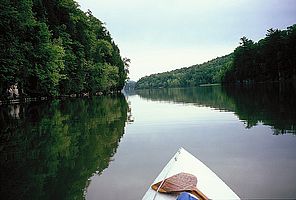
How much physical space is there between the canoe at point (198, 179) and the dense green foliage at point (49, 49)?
27.1 meters

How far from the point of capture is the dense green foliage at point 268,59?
88250mm

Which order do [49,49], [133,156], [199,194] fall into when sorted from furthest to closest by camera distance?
[49,49] → [133,156] → [199,194]

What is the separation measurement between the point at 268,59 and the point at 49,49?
7267cm

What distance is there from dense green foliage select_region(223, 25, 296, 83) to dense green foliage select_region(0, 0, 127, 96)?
4730cm

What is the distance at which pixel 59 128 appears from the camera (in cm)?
1636

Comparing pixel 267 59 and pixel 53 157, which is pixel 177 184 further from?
pixel 267 59

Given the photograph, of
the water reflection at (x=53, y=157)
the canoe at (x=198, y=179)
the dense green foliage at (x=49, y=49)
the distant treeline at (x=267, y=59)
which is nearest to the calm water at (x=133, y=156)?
the water reflection at (x=53, y=157)

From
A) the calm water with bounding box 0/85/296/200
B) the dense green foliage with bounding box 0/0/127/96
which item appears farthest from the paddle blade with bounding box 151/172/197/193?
the dense green foliage with bounding box 0/0/127/96

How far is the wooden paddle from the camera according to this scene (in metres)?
5.21

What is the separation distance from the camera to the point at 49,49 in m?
38.4

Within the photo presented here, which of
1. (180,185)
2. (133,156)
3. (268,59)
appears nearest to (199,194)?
(180,185)

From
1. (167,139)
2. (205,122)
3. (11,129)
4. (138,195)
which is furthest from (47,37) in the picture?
(138,195)

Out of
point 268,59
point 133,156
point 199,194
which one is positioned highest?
point 268,59

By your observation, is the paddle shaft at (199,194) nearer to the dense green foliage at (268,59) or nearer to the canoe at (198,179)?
the canoe at (198,179)
